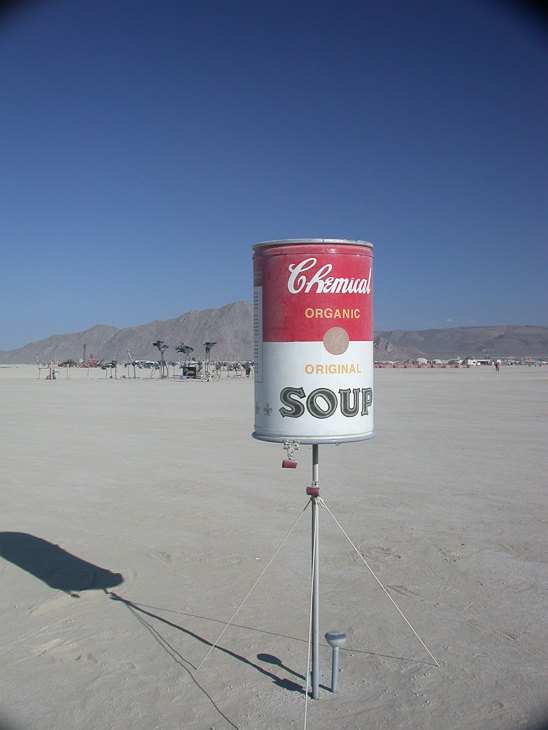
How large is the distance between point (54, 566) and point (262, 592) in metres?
2.20

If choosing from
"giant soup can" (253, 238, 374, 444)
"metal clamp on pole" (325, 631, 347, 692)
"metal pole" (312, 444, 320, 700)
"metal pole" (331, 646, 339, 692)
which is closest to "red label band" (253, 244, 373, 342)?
"giant soup can" (253, 238, 374, 444)

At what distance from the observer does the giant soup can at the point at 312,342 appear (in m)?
3.97

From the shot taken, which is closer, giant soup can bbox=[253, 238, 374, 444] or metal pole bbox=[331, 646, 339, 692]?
giant soup can bbox=[253, 238, 374, 444]

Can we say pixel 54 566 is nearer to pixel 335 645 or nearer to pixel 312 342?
pixel 335 645

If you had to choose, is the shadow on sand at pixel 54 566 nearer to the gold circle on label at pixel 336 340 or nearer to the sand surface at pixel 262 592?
the sand surface at pixel 262 592

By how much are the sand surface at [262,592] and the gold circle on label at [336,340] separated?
90.2 inches

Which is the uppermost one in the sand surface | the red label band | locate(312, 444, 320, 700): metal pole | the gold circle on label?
the red label band

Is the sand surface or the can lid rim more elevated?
the can lid rim

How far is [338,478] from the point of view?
10438 mm

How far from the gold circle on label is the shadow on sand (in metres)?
3.43

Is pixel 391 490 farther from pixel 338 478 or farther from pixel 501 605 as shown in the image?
pixel 501 605

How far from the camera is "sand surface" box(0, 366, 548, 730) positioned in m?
4.05

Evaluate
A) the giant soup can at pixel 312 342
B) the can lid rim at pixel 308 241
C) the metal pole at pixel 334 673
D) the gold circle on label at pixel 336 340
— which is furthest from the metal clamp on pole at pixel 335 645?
the can lid rim at pixel 308 241

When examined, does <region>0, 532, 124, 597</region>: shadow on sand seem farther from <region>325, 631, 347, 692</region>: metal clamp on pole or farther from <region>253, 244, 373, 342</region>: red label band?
<region>253, 244, 373, 342</region>: red label band
